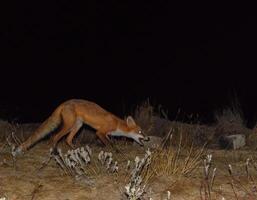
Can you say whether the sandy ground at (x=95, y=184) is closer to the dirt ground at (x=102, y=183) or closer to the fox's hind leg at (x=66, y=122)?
the dirt ground at (x=102, y=183)

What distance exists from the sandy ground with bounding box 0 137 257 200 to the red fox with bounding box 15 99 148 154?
69.8 inches

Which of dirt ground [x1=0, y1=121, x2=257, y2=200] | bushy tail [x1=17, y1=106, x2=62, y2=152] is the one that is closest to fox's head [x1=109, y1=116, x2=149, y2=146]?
bushy tail [x1=17, y1=106, x2=62, y2=152]

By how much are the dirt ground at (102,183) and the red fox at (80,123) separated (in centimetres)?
162

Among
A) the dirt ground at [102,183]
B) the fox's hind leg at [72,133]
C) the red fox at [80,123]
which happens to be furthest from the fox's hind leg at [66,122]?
the dirt ground at [102,183]

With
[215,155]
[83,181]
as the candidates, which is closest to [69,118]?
[215,155]

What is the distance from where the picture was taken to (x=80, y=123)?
10.2 metres

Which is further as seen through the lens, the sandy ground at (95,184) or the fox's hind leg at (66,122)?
the fox's hind leg at (66,122)

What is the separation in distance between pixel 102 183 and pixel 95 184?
9 centimetres

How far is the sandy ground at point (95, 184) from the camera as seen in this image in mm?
6156

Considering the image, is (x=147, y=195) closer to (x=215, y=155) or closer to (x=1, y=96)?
(x=215, y=155)

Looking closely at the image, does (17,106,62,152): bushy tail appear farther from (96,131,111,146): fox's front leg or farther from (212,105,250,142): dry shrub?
(212,105,250,142): dry shrub

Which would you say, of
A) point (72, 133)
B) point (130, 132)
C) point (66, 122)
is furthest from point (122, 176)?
point (130, 132)

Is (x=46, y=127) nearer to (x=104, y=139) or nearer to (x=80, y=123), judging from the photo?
(x=80, y=123)

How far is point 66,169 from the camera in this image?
23.5 ft
